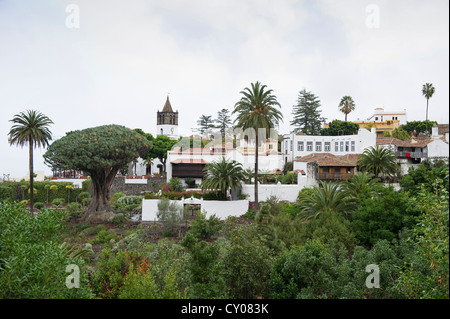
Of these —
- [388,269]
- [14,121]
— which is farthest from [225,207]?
[14,121]

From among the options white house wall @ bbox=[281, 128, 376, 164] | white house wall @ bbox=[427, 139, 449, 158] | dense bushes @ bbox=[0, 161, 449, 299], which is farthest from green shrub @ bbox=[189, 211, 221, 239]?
white house wall @ bbox=[427, 139, 449, 158]

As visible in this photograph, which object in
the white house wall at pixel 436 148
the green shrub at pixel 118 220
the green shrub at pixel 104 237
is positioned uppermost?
the white house wall at pixel 436 148

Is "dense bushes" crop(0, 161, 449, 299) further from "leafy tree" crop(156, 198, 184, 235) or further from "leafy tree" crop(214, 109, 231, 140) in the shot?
"leafy tree" crop(214, 109, 231, 140)

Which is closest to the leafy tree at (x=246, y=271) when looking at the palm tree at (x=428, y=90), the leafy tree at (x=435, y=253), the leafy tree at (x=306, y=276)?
the leafy tree at (x=306, y=276)

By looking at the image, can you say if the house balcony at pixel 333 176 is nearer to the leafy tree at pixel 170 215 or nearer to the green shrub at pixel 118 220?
the leafy tree at pixel 170 215

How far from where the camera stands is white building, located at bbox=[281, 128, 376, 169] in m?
46.7

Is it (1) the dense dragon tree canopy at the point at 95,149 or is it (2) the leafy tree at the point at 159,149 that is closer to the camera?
(1) the dense dragon tree canopy at the point at 95,149

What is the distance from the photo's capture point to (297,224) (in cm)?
2303

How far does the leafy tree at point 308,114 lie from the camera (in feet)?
208

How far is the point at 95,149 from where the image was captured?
31.7m

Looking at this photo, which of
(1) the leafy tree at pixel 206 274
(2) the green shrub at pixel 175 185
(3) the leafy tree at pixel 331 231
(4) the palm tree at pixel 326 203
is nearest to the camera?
(1) the leafy tree at pixel 206 274

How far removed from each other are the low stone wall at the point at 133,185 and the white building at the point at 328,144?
1990cm
